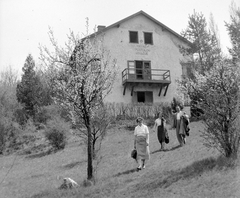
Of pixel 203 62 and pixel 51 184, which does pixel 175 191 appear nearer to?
pixel 51 184

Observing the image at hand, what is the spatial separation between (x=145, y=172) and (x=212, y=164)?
221cm

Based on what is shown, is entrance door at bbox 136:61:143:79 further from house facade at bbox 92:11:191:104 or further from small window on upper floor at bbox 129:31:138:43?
small window on upper floor at bbox 129:31:138:43

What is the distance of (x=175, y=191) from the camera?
6.97 metres

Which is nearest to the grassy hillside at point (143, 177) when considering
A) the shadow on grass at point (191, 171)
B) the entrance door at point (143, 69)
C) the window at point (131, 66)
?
the shadow on grass at point (191, 171)

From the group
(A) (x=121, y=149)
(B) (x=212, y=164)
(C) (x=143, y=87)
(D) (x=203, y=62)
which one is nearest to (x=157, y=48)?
(C) (x=143, y=87)

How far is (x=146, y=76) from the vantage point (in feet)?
96.5

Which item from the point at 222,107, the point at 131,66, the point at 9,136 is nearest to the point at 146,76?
the point at 131,66

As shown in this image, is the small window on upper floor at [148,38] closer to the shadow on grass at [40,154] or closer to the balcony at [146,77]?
the balcony at [146,77]

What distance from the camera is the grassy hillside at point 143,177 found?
6953 millimetres

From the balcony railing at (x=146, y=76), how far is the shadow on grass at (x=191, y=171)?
19657 mm

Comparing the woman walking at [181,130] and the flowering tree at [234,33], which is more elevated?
the flowering tree at [234,33]

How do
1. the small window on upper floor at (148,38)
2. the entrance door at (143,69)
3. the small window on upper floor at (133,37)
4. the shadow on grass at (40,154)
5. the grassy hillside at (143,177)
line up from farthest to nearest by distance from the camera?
1. the small window on upper floor at (148,38)
2. the small window on upper floor at (133,37)
3. the entrance door at (143,69)
4. the shadow on grass at (40,154)
5. the grassy hillside at (143,177)

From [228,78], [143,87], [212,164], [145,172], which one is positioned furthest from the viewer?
[143,87]

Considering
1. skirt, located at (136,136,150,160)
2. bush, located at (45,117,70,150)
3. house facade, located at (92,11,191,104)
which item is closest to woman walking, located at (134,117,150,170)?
skirt, located at (136,136,150,160)
